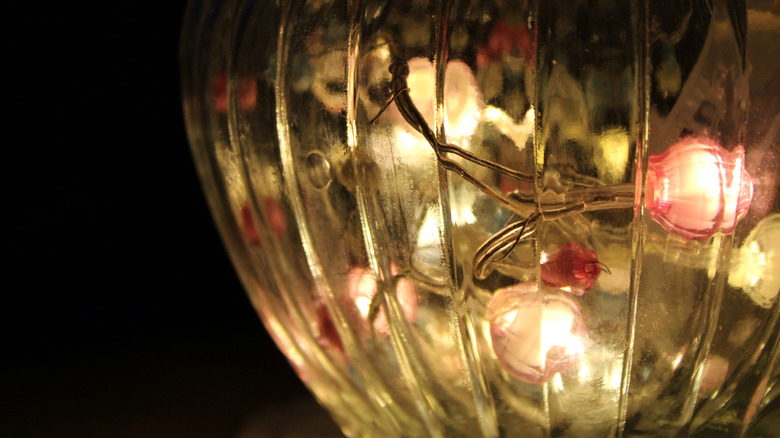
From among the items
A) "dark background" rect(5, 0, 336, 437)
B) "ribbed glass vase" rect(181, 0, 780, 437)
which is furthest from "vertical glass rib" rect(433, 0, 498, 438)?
"dark background" rect(5, 0, 336, 437)

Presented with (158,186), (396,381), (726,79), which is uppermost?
(158,186)

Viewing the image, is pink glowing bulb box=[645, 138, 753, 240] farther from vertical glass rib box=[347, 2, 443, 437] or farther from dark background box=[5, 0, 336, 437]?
dark background box=[5, 0, 336, 437]

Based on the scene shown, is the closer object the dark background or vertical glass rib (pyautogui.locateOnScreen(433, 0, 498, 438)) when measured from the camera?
vertical glass rib (pyautogui.locateOnScreen(433, 0, 498, 438))

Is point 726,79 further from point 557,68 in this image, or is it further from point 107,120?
point 107,120

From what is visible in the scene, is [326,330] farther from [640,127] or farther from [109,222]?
[109,222]

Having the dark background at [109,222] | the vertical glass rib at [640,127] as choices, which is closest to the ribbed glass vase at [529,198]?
the vertical glass rib at [640,127]

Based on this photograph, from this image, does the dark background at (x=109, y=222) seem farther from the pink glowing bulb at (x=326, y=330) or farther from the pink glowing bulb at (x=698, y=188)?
the pink glowing bulb at (x=698, y=188)

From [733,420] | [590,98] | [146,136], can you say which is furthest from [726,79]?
[146,136]

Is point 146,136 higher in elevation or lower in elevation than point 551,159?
higher
